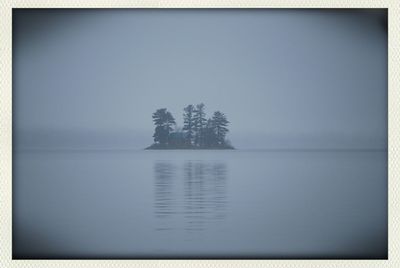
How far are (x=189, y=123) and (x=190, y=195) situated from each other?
1.95 feet

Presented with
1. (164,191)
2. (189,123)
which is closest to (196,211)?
(164,191)

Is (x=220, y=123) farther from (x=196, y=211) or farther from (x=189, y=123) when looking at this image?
(x=196, y=211)

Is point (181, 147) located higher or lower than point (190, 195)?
higher

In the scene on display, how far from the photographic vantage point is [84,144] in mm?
8195

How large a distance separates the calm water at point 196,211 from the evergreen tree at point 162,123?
151 mm

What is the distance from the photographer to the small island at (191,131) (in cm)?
815

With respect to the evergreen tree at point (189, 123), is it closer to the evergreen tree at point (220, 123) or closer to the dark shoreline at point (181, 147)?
the dark shoreline at point (181, 147)

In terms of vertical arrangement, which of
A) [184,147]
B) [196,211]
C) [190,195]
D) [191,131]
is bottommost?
[196,211]

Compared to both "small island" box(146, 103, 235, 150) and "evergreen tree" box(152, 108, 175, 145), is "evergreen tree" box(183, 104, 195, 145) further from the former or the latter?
"evergreen tree" box(152, 108, 175, 145)
